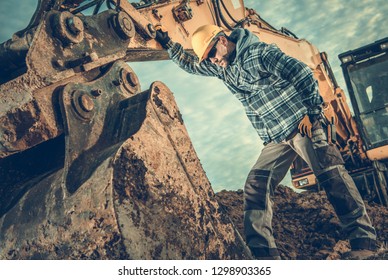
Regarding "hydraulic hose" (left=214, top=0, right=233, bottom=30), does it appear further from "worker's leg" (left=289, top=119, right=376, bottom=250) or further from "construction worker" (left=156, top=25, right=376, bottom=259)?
"worker's leg" (left=289, top=119, right=376, bottom=250)

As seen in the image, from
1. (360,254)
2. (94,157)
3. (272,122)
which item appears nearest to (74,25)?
(94,157)

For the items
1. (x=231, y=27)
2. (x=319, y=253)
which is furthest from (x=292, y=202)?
(x=231, y=27)

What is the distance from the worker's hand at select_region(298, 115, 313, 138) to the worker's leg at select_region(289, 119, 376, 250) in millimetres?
46

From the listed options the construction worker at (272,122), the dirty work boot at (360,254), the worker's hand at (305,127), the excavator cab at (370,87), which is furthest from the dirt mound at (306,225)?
the excavator cab at (370,87)

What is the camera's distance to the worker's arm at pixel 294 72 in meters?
3.03

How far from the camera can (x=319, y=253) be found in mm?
3506

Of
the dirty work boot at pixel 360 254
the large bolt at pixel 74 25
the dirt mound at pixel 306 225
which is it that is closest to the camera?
the large bolt at pixel 74 25

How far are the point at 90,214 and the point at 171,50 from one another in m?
1.77

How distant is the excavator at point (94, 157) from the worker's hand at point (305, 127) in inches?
40.3

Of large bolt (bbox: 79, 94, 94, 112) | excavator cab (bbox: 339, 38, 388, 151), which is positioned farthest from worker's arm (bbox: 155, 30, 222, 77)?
excavator cab (bbox: 339, 38, 388, 151)

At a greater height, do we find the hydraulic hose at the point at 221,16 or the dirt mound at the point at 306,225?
the hydraulic hose at the point at 221,16

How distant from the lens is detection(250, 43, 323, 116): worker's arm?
3029mm

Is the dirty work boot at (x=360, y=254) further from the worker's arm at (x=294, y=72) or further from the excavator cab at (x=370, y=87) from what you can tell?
the excavator cab at (x=370, y=87)

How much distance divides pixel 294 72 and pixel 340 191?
946mm
